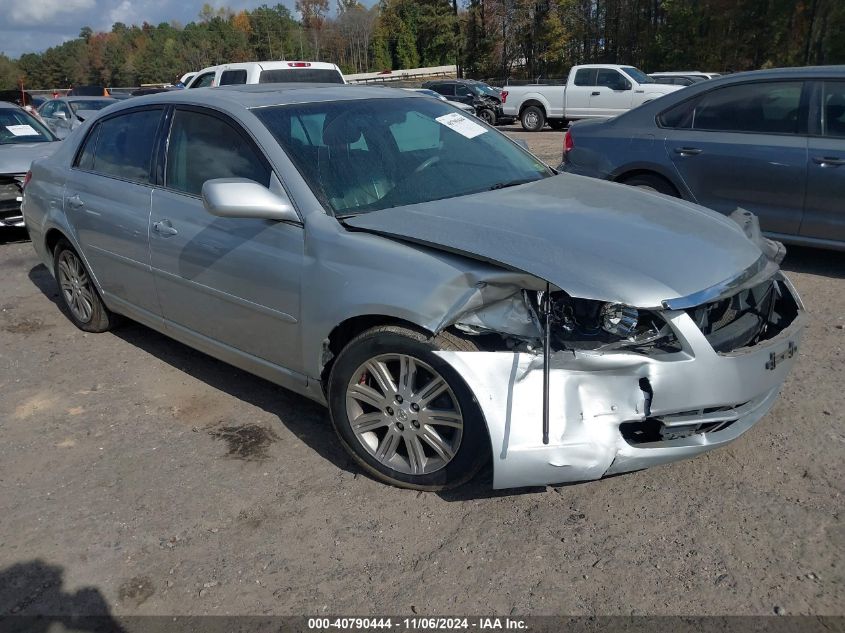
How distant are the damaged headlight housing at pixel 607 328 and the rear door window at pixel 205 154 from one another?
5.20 feet

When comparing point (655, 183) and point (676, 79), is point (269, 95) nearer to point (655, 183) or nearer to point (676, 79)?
point (655, 183)

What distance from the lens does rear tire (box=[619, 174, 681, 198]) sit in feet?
21.1

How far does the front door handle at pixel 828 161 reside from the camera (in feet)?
18.0

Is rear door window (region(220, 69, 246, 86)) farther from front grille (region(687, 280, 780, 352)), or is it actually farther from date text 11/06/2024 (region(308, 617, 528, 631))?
date text 11/06/2024 (region(308, 617, 528, 631))

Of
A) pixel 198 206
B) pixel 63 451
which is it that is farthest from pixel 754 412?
pixel 63 451

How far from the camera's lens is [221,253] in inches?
145

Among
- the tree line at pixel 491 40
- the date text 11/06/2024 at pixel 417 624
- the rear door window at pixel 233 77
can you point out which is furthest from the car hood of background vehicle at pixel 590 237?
the tree line at pixel 491 40

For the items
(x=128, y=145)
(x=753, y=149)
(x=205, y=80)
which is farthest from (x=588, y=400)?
(x=205, y=80)

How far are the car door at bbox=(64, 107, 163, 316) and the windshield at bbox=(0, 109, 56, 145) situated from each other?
18.1ft

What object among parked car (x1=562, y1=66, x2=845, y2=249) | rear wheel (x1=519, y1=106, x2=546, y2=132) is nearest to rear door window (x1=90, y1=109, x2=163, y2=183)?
parked car (x1=562, y1=66, x2=845, y2=249)

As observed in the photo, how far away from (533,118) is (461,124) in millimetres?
18326

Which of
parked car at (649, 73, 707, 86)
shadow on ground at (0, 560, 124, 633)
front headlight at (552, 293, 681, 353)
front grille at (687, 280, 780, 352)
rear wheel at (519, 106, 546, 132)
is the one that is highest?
front headlight at (552, 293, 681, 353)

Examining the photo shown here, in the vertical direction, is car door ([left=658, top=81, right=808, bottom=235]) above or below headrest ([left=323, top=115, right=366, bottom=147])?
below

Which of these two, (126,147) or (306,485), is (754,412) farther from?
(126,147)
